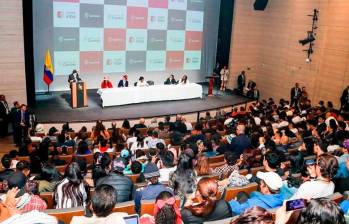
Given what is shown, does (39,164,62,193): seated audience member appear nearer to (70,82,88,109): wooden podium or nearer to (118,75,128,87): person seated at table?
(70,82,88,109): wooden podium

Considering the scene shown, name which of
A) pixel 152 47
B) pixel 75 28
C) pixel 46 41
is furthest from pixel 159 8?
pixel 46 41

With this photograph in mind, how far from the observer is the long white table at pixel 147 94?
11656 millimetres

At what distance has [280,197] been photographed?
11.8ft

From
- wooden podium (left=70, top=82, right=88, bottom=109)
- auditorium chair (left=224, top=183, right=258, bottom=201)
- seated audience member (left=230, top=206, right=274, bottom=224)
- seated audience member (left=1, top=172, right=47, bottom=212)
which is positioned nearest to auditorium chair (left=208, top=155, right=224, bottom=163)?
auditorium chair (left=224, top=183, right=258, bottom=201)

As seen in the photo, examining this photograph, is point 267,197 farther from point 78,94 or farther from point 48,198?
point 78,94

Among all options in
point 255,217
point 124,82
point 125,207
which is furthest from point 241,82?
point 255,217

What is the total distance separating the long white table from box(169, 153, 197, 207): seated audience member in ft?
25.0

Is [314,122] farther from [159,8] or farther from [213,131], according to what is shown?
[159,8]

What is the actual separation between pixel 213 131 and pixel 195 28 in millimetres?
7991

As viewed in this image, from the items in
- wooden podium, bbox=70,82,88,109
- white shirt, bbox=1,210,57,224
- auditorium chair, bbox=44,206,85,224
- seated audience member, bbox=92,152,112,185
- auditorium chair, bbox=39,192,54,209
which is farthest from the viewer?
wooden podium, bbox=70,82,88,109

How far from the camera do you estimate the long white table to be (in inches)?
459

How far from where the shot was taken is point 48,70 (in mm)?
11883

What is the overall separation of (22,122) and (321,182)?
24.7 ft

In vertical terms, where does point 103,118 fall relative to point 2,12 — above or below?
below
